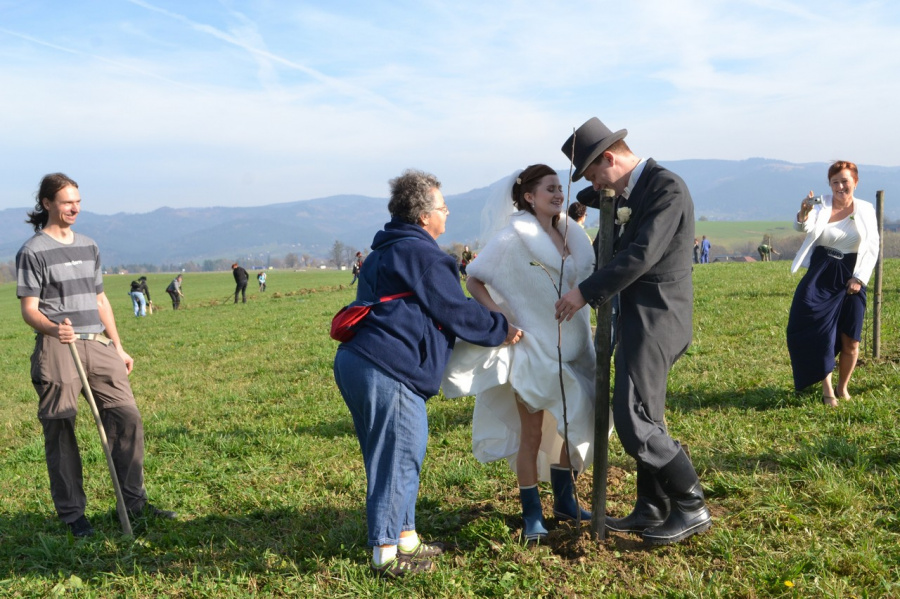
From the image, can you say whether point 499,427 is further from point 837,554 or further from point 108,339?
point 108,339

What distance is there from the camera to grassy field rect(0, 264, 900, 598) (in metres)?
3.85

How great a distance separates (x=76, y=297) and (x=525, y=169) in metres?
3.45

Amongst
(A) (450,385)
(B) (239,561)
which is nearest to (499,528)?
(A) (450,385)

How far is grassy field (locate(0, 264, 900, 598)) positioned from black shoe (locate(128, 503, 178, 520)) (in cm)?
14

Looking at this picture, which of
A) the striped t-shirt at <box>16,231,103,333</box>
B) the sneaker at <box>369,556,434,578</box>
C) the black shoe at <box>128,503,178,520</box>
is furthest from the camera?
the black shoe at <box>128,503,178,520</box>

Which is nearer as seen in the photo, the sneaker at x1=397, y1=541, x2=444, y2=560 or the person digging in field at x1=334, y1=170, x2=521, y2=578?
the person digging in field at x1=334, y1=170, x2=521, y2=578

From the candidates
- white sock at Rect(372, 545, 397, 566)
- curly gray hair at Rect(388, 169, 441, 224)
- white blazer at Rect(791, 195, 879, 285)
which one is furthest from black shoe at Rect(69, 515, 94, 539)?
white blazer at Rect(791, 195, 879, 285)

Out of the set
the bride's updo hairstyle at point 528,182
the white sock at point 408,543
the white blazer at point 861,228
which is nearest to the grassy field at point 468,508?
the white sock at point 408,543

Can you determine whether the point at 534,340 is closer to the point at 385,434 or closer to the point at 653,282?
the point at 653,282

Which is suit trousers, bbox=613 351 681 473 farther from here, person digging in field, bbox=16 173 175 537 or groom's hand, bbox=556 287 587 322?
person digging in field, bbox=16 173 175 537

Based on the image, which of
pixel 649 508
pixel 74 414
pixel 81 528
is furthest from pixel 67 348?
pixel 649 508

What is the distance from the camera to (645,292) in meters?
3.86

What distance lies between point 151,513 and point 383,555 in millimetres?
2434

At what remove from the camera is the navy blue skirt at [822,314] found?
264 inches
